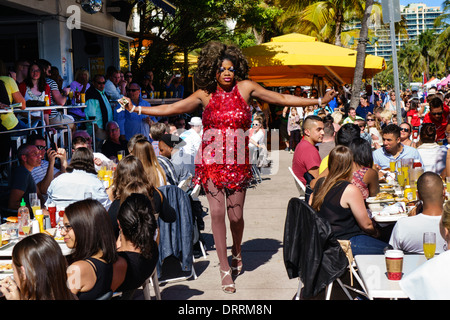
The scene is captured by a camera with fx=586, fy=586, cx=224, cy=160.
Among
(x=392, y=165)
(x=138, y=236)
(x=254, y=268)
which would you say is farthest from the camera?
(x=392, y=165)

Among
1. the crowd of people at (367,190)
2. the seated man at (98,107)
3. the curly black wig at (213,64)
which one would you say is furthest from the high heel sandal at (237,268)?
the seated man at (98,107)

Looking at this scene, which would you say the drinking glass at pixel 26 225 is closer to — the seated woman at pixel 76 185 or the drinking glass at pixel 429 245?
the seated woman at pixel 76 185

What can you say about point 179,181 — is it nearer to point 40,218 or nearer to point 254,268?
point 254,268

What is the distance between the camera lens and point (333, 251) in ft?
14.0

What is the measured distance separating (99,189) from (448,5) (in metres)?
65.9

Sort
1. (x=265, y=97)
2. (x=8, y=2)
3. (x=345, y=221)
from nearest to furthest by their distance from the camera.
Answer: (x=345, y=221) → (x=265, y=97) → (x=8, y=2)

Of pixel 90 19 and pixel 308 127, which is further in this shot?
pixel 90 19

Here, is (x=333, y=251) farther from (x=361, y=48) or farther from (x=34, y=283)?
(x=361, y=48)

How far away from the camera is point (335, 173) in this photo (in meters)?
4.93

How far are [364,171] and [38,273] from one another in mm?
3924

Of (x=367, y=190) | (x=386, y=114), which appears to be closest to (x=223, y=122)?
(x=367, y=190)

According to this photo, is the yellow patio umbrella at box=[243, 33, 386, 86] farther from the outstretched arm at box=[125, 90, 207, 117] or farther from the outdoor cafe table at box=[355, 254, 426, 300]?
the outdoor cafe table at box=[355, 254, 426, 300]

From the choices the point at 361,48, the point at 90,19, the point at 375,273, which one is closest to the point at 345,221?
the point at 375,273

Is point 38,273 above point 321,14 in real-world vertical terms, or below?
below
